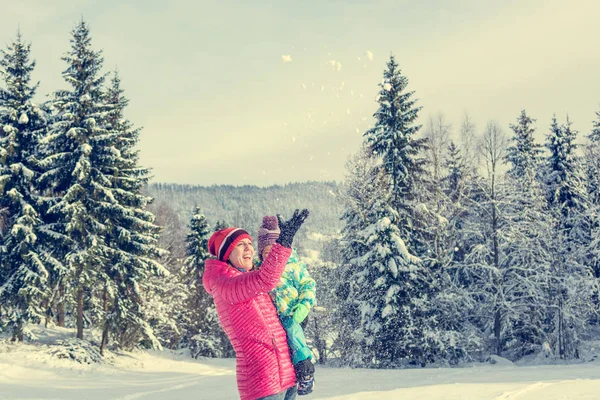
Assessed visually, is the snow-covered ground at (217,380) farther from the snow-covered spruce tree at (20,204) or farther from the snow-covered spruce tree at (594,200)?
the snow-covered spruce tree at (594,200)

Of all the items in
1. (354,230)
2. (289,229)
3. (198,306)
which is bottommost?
(198,306)

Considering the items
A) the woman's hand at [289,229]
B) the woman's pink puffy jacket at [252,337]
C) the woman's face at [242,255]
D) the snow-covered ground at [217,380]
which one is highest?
the woman's hand at [289,229]

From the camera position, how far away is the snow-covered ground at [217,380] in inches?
408

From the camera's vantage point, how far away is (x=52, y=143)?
26.1 m

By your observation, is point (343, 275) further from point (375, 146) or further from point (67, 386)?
point (67, 386)

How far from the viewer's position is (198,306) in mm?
41312

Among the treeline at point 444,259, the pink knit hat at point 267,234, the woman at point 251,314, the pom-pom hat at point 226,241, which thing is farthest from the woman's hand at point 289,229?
the treeline at point 444,259

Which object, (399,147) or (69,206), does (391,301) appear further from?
(69,206)

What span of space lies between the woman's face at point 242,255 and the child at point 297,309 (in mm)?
354

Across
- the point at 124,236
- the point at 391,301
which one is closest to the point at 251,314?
the point at 391,301

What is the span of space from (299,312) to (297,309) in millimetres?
28

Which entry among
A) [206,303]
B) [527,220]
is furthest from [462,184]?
[206,303]

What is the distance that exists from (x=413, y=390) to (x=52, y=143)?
21.1 metres

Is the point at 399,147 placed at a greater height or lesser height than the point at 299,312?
greater
